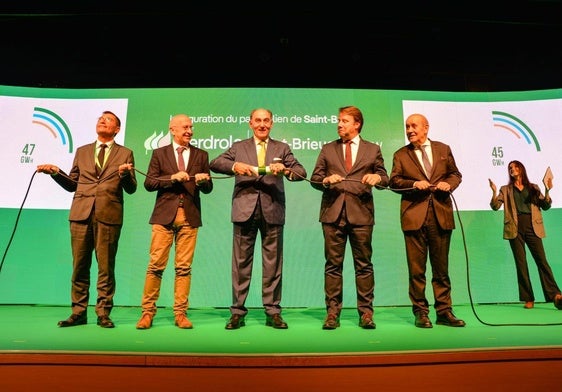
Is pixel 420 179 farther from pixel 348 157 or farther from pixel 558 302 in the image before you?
pixel 558 302

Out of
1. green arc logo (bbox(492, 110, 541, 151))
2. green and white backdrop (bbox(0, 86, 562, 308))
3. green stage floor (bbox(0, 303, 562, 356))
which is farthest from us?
green arc logo (bbox(492, 110, 541, 151))

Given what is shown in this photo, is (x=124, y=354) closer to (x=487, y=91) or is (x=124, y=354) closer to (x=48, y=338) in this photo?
(x=48, y=338)

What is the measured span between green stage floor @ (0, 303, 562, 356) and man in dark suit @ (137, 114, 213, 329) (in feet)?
0.71

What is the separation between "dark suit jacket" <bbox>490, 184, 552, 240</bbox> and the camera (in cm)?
472

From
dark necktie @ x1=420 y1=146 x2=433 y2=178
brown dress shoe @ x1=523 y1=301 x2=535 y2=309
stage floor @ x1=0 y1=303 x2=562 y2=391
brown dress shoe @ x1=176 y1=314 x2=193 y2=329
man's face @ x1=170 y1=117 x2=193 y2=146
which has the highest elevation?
man's face @ x1=170 y1=117 x2=193 y2=146

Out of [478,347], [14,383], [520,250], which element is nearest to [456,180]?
[478,347]

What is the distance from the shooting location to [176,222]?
339 centimetres

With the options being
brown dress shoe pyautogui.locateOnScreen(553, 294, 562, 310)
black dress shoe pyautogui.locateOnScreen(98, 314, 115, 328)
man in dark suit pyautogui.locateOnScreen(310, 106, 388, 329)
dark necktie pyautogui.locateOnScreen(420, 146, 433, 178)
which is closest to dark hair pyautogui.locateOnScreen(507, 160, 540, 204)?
brown dress shoe pyautogui.locateOnScreen(553, 294, 562, 310)

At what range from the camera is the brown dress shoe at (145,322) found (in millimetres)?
3277

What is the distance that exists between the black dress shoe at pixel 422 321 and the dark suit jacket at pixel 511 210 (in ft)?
6.39

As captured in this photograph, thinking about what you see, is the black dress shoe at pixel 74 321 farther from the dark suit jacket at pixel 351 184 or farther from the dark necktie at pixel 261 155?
the dark suit jacket at pixel 351 184

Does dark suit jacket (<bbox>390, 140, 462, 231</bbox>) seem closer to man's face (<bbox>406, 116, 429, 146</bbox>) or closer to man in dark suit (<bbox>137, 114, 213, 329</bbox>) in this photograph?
man's face (<bbox>406, 116, 429, 146</bbox>)

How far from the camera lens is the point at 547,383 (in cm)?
243

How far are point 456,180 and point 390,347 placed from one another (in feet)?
4.70
